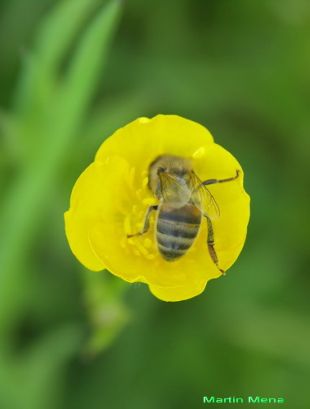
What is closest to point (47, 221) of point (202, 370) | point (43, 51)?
point (43, 51)

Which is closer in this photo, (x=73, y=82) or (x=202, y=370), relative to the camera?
(x=73, y=82)

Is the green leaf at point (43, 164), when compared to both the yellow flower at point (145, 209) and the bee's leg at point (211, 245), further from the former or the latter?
the bee's leg at point (211, 245)

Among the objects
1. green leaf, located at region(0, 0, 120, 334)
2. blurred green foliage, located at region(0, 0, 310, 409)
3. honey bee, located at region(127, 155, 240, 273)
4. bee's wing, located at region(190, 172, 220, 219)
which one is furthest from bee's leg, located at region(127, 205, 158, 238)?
green leaf, located at region(0, 0, 120, 334)

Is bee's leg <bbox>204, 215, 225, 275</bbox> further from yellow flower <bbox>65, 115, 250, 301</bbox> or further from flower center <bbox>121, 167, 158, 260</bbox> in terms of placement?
flower center <bbox>121, 167, 158, 260</bbox>

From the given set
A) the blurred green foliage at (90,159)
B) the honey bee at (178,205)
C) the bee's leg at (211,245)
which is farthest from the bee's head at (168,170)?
the blurred green foliage at (90,159)

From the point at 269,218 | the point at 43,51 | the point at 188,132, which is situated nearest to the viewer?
the point at 188,132

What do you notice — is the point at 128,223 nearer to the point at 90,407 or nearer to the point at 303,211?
the point at 90,407
